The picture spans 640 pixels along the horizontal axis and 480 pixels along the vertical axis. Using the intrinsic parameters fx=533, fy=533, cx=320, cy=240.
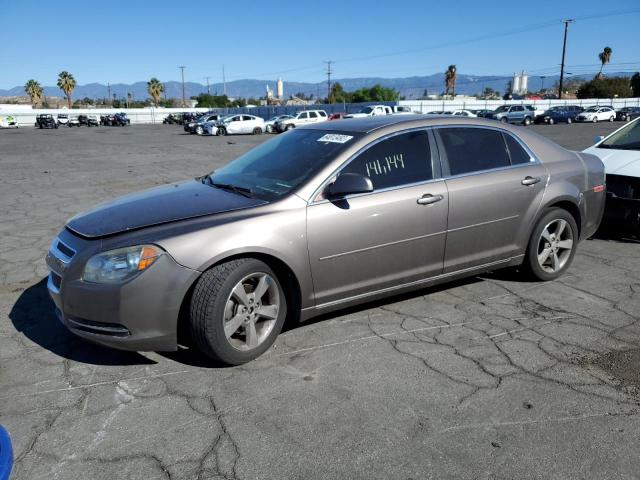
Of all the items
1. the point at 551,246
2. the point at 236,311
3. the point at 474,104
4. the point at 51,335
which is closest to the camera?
the point at 236,311

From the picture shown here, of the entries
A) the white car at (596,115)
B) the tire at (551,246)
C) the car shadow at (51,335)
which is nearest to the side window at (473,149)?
the tire at (551,246)

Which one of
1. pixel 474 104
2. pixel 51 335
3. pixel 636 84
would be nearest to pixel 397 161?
pixel 51 335

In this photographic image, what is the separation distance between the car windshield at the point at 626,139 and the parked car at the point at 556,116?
4393cm

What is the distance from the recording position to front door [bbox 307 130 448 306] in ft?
12.3

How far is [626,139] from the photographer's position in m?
7.02

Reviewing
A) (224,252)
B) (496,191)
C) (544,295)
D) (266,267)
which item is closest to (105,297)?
(224,252)

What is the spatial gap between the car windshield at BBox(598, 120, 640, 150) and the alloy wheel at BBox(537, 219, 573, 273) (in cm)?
256

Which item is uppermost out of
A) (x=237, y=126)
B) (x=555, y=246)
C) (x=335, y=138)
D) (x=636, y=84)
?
(x=636, y=84)

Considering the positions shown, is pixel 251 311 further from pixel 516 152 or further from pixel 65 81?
pixel 65 81

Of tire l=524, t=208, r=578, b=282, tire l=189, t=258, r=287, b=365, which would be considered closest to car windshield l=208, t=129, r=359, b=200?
tire l=189, t=258, r=287, b=365

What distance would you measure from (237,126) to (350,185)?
3630 centimetres

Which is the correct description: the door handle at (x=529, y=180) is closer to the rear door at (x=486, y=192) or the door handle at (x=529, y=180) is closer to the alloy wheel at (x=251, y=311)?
the rear door at (x=486, y=192)

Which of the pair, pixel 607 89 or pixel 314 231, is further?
pixel 607 89

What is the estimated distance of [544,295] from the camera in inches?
186
